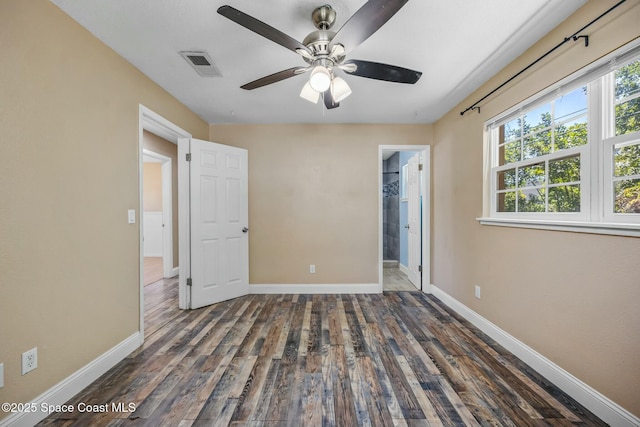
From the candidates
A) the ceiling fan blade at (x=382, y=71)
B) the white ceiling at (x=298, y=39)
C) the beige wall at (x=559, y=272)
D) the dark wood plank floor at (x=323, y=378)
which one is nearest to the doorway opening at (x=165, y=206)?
the white ceiling at (x=298, y=39)

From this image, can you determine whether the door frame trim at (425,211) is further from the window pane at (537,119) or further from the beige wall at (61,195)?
the beige wall at (61,195)

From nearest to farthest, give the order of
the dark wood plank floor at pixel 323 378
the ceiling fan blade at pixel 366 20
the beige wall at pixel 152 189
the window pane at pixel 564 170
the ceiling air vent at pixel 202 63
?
the ceiling fan blade at pixel 366 20, the dark wood plank floor at pixel 323 378, the window pane at pixel 564 170, the ceiling air vent at pixel 202 63, the beige wall at pixel 152 189

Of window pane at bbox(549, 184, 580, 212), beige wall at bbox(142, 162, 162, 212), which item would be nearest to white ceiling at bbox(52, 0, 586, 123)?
window pane at bbox(549, 184, 580, 212)

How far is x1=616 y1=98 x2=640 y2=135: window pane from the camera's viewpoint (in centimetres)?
131

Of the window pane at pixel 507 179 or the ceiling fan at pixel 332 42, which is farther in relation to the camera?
the window pane at pixel 507 179

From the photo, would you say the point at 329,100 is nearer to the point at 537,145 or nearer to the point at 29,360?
the point at 537,145

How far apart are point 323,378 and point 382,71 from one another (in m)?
2.10

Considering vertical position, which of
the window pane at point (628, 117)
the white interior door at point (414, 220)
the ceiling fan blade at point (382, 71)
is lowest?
the white interior door at point (414, 220)

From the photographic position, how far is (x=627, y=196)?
1355 mm

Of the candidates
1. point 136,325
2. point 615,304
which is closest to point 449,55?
point 615,304

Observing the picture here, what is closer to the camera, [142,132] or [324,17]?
[324,17]

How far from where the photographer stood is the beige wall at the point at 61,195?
1286mm

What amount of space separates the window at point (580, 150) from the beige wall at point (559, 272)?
115mm

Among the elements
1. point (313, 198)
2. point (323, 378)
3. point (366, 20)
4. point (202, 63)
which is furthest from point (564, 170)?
point (202, 63)
